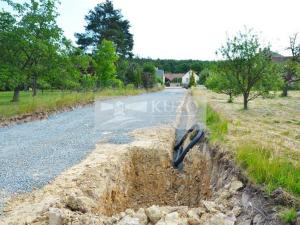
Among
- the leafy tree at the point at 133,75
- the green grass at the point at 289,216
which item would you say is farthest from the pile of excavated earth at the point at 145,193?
the leafy tree at the point at 133,75

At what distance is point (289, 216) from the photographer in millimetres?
3789

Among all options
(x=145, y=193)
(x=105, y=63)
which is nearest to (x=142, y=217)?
(x=145, y=193)

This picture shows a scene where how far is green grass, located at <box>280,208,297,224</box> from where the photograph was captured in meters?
3.76

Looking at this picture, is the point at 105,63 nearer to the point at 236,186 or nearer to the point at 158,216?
the point at 236,186

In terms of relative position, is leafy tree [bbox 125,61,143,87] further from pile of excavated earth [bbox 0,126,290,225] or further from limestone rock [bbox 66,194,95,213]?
limestone rock [bbox 66,194,95,213]

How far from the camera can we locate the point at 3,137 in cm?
991

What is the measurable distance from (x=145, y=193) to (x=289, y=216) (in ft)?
12.5

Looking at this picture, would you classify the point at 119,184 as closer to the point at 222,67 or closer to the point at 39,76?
the point at 222,67

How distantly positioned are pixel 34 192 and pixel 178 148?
5.17m

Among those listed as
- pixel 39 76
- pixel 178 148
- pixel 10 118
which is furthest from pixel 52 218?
pixel 39 76

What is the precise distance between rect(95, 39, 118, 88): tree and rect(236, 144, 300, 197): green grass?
27207 millimetres

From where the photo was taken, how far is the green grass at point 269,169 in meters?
4.55

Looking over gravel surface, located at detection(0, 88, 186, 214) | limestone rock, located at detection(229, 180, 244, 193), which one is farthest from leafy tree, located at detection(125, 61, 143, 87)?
limestone rock, located at detection(229, 180, 244, 193)

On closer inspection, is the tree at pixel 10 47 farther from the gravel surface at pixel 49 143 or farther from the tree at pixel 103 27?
the tree at pixel 103 27
